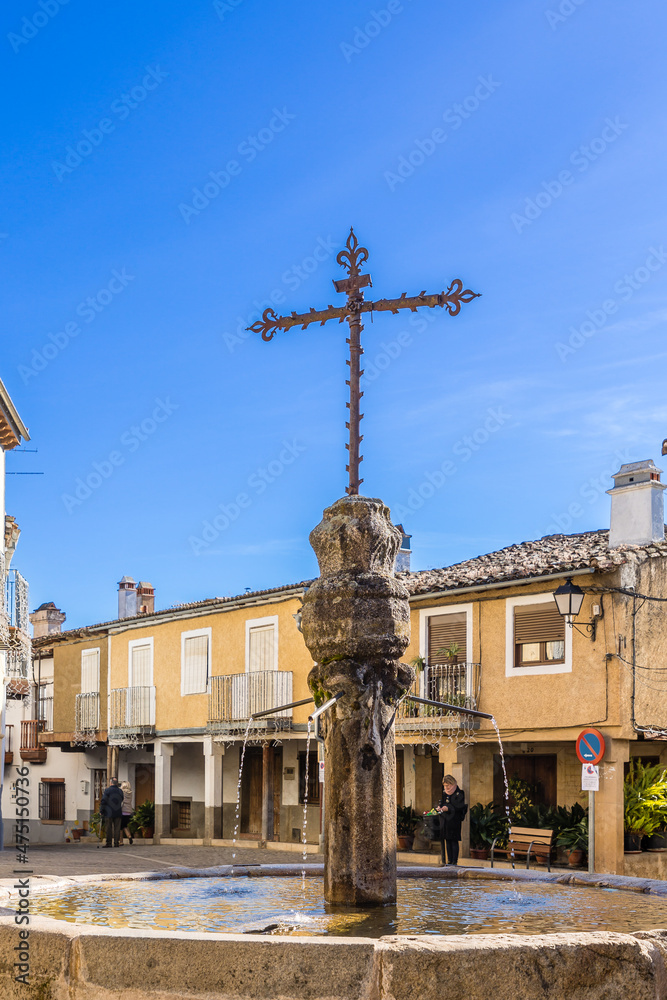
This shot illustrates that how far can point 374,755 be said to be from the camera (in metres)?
7.60

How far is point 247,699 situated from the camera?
88.8 ft

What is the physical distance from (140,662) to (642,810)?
1642 cm

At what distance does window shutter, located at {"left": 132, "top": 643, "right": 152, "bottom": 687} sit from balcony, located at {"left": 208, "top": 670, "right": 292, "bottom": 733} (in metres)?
3.64

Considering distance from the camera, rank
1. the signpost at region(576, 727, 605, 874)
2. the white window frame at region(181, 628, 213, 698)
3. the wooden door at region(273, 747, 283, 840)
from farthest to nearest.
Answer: the white window frame at region(181, 628, 213, 698), the wooden door at region(273, 747, 283, 840), the signpost at region(576, 727, 605, 874)

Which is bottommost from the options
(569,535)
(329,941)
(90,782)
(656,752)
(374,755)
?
(90,782)

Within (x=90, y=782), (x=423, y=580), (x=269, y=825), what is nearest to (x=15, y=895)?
(x=423, y=580)

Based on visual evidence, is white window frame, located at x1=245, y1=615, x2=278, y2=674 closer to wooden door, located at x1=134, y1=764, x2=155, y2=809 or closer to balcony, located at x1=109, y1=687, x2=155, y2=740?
balcony, located at x1=109, y1=687, x2=155, y2=740

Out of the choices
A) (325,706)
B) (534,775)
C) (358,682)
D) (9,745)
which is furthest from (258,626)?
(325,706)

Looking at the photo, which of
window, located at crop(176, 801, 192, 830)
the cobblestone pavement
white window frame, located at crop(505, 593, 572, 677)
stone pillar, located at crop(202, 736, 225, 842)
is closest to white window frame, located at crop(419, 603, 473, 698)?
white window frame, located at crop(505, 593, 572, 677)

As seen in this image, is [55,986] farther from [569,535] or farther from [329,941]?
[569,535]

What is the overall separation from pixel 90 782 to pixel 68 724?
1.86 meters

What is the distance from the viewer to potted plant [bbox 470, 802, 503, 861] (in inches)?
837

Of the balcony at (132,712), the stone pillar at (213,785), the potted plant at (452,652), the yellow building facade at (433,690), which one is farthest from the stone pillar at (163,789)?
the potted plant at (452,652)

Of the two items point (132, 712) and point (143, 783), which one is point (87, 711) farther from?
point (132, 712)
